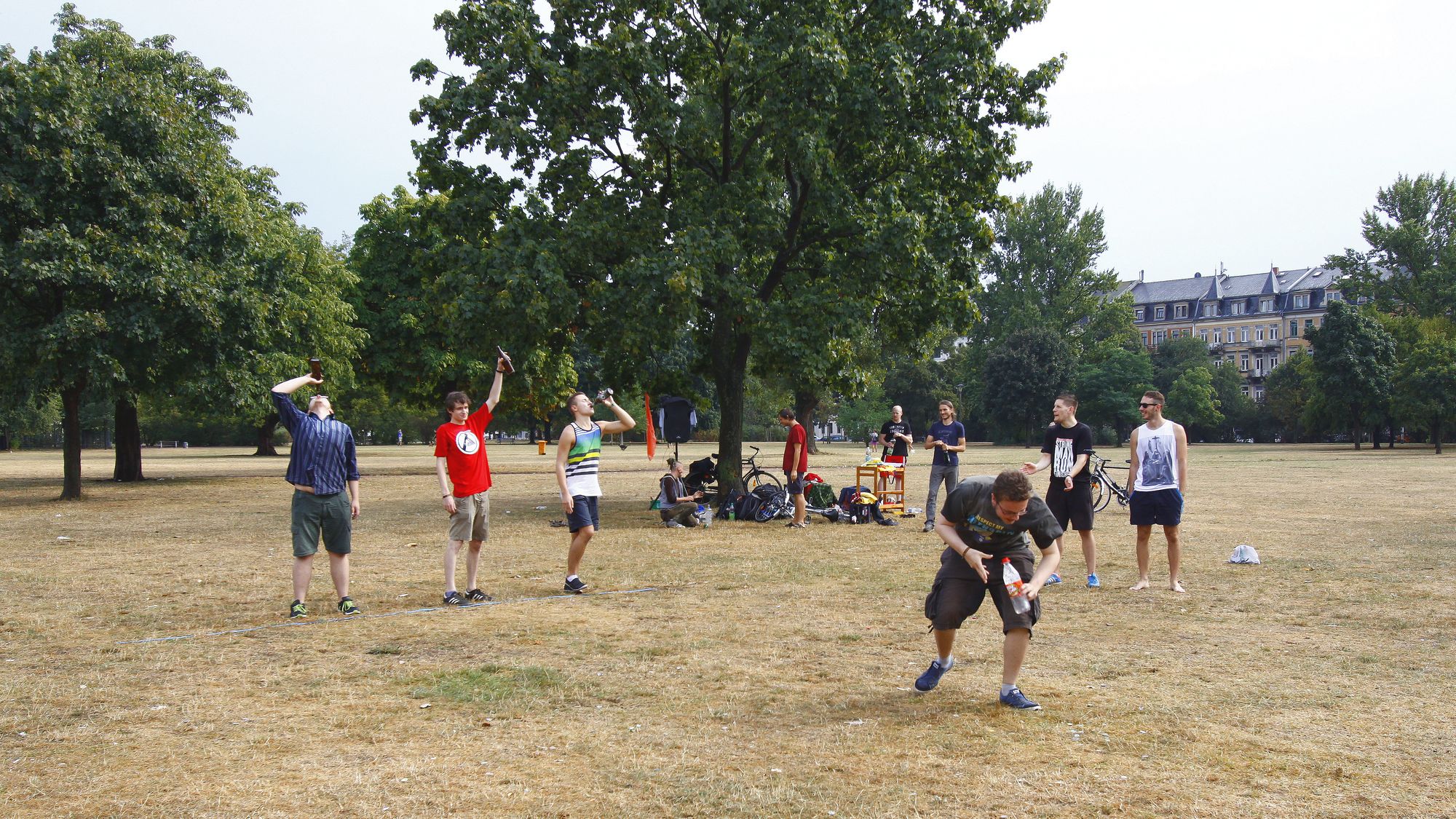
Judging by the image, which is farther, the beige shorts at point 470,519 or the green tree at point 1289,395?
the green tree at point 1289,395

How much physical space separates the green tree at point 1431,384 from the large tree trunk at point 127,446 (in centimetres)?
6564

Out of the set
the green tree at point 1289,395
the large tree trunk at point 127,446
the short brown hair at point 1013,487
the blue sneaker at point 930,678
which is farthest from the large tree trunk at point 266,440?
the green tree at point 1289,395

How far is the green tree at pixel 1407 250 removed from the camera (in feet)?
267

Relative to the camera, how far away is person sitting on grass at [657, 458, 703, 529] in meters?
17.7

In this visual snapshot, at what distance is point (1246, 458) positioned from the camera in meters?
50.2

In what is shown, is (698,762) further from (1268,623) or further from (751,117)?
(751,117)

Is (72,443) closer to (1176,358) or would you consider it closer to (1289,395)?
(1289,395)

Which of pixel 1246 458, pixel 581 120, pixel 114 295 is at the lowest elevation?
pixel 1246 458

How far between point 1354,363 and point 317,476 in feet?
244

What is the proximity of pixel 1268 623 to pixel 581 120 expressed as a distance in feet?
50.0

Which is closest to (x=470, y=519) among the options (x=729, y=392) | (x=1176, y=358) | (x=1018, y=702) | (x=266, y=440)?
(x=1018, y=702)

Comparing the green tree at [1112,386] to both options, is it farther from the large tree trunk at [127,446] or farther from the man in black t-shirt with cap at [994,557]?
the man in black t-shirt with cap at [994,557]

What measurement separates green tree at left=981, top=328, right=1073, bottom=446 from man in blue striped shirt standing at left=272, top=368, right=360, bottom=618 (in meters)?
76.6

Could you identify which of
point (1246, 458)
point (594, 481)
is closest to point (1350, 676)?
point (594, 481)
